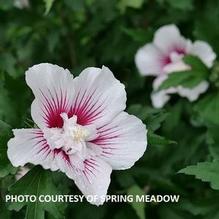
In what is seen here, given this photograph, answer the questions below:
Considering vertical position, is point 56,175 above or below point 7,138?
below

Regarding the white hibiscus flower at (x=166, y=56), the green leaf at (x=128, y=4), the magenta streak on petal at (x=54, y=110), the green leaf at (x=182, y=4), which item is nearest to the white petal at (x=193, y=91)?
the white hibiscus flower at (x=166, y=56)

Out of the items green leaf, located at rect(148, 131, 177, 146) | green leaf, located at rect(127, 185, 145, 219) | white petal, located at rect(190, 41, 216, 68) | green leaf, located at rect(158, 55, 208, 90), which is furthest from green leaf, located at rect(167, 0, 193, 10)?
green leaf, located at rect(148, 131, 177, 146)

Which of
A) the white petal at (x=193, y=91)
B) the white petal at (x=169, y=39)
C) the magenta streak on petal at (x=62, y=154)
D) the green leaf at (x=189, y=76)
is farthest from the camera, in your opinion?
the white petal at (x=169, y=39)

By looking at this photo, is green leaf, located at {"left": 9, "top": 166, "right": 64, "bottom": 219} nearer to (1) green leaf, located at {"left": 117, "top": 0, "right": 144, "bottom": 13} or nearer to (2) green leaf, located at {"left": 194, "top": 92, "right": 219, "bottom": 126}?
(2) green leaf, located at {"left": 194, "top": 92, "right": 219, "bottom": 126}

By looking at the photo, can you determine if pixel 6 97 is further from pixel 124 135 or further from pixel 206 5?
pixel 206 5

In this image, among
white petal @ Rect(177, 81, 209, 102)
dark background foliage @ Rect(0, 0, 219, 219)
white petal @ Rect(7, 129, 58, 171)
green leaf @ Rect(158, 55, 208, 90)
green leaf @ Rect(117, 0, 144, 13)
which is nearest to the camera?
white petal @ Rect(7, 129, 58, 171)

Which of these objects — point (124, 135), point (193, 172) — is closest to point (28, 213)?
point (124, 135)

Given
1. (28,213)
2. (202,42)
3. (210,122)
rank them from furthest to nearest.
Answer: (202,42) < (210,122) < (28,213)

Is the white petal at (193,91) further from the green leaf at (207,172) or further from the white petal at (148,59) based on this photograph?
the green leaf at (207,172)
